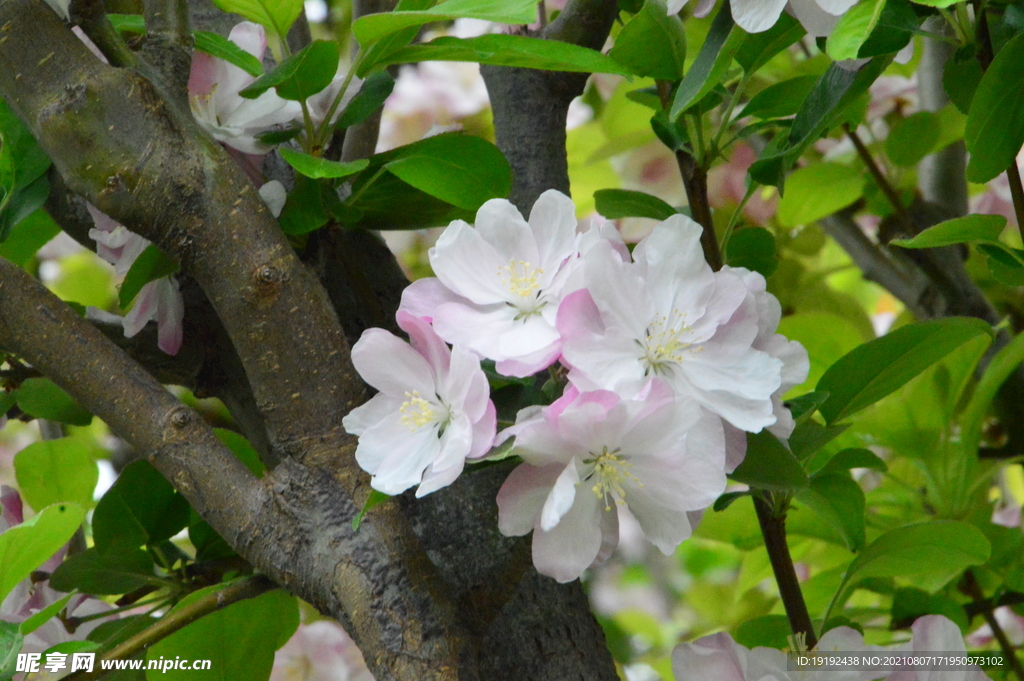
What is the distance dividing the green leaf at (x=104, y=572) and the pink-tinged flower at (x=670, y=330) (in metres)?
0.37

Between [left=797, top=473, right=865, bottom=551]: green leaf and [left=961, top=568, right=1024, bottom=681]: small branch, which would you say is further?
[left=961, top=568, right=1024, bottom=681]: small branch

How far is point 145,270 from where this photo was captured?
21.5 inches

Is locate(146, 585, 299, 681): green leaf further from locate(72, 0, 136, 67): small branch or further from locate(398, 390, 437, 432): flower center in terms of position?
locate(72, 0, 136, 67): small branch

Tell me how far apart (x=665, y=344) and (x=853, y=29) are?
0.56 ft

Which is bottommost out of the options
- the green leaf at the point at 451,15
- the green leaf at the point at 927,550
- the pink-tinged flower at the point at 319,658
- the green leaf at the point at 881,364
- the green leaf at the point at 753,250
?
the pink-tinged flower at the point at 319,658

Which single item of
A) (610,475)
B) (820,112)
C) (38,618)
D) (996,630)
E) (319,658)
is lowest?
(319,658)

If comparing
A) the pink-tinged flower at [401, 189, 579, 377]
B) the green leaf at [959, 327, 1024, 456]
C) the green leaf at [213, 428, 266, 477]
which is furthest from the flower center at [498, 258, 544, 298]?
the green leaf at [959, 327, 1024, 456]

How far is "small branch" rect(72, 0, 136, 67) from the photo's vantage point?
520 millimetres

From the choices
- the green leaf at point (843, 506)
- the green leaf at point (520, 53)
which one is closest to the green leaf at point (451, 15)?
the green leaf at point (520, 53)

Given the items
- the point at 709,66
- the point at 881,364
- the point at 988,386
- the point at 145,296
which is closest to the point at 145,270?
the point at 145,296

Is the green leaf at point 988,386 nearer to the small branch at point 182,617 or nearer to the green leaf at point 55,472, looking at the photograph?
the small branch at point 182,617

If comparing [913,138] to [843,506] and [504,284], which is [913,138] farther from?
[504,284]

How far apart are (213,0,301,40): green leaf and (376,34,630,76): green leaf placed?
0.10m

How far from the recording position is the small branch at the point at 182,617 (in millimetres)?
469
